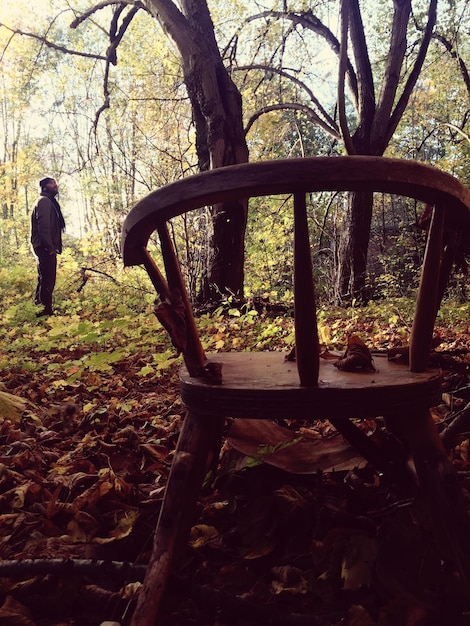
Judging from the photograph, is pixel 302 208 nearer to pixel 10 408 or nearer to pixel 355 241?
pixel 10 408

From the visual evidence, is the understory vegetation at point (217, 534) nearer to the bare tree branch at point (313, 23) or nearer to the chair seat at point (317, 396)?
the chair seat at point (317, 396)

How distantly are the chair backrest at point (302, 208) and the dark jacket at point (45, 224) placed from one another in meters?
7.71

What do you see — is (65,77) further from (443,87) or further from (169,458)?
(169,458)

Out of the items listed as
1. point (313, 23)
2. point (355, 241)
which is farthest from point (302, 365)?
point (313, 23)

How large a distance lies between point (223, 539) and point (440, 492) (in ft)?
2.19

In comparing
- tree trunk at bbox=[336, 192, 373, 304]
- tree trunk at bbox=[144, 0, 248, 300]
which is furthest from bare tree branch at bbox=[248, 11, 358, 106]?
tree trunk at bbox=[144, 0, 248, 300]

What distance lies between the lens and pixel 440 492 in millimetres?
1063

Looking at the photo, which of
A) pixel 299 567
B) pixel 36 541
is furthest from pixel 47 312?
pixel 299 567

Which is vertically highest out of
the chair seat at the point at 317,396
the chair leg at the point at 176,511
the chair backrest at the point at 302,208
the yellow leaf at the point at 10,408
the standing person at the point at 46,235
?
the standing person at the point at 46,235

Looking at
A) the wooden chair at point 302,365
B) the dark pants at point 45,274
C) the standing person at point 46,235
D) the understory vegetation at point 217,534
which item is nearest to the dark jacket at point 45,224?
the standing person at point 46,235

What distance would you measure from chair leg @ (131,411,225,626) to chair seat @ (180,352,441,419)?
0.10 meters

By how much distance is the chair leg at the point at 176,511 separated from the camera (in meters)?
1.05

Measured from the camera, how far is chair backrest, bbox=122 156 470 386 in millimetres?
935

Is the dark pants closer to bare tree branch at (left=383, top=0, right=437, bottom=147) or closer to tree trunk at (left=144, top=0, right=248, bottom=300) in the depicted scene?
tree trunk at (left=144, top=0, right=248, bottom=300)
